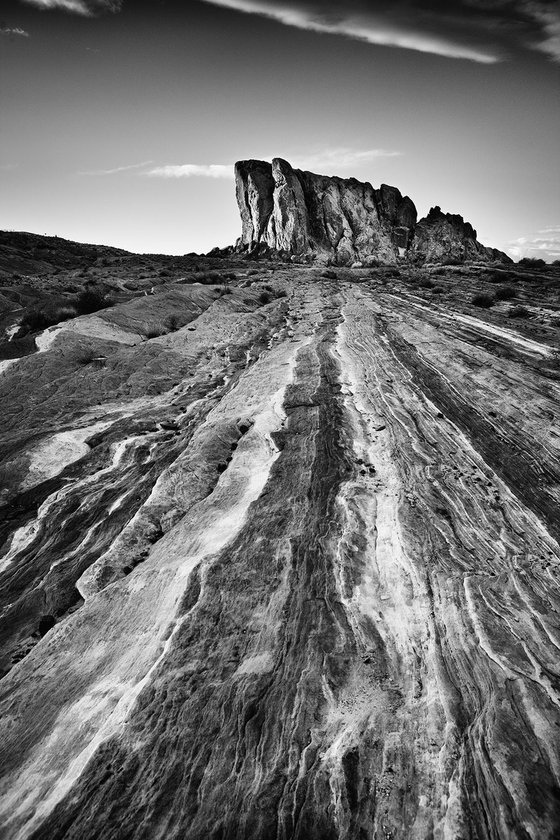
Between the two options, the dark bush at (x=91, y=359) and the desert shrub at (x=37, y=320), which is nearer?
the dark bush at (x=91, y=359)

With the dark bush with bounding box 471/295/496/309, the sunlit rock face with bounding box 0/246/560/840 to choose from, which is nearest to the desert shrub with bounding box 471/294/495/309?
the dark bush with bounding box 471/295/496/309

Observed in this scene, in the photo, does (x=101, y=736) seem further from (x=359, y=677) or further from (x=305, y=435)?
(x=305, y=435)

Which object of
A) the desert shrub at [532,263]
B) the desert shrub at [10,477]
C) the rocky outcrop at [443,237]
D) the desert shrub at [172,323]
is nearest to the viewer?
the desert shrub at [10,477]

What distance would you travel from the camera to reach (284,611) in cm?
526

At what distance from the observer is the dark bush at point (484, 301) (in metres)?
22.8

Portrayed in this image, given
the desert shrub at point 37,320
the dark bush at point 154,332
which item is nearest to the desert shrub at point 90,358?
the dark bush at point 154,332

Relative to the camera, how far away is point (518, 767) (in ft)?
11.4

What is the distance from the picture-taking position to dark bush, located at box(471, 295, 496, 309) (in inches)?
899

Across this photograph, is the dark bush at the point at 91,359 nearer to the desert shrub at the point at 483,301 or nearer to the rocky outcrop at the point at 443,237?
the desert shrub at the point at 483,301

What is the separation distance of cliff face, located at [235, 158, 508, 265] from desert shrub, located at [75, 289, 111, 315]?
92.7 m

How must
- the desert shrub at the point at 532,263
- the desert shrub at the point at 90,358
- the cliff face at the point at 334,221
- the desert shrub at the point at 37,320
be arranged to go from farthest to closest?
the cliff face at the point at 334,221, the desert shrub at the point at 532,263, the desert shrub at the point at 37,320, the desert shrub at the point at 90,358

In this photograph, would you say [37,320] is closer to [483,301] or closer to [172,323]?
[172,323]

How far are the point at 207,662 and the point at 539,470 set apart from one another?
6.87 m

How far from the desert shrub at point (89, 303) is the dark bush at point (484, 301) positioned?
827 inches
